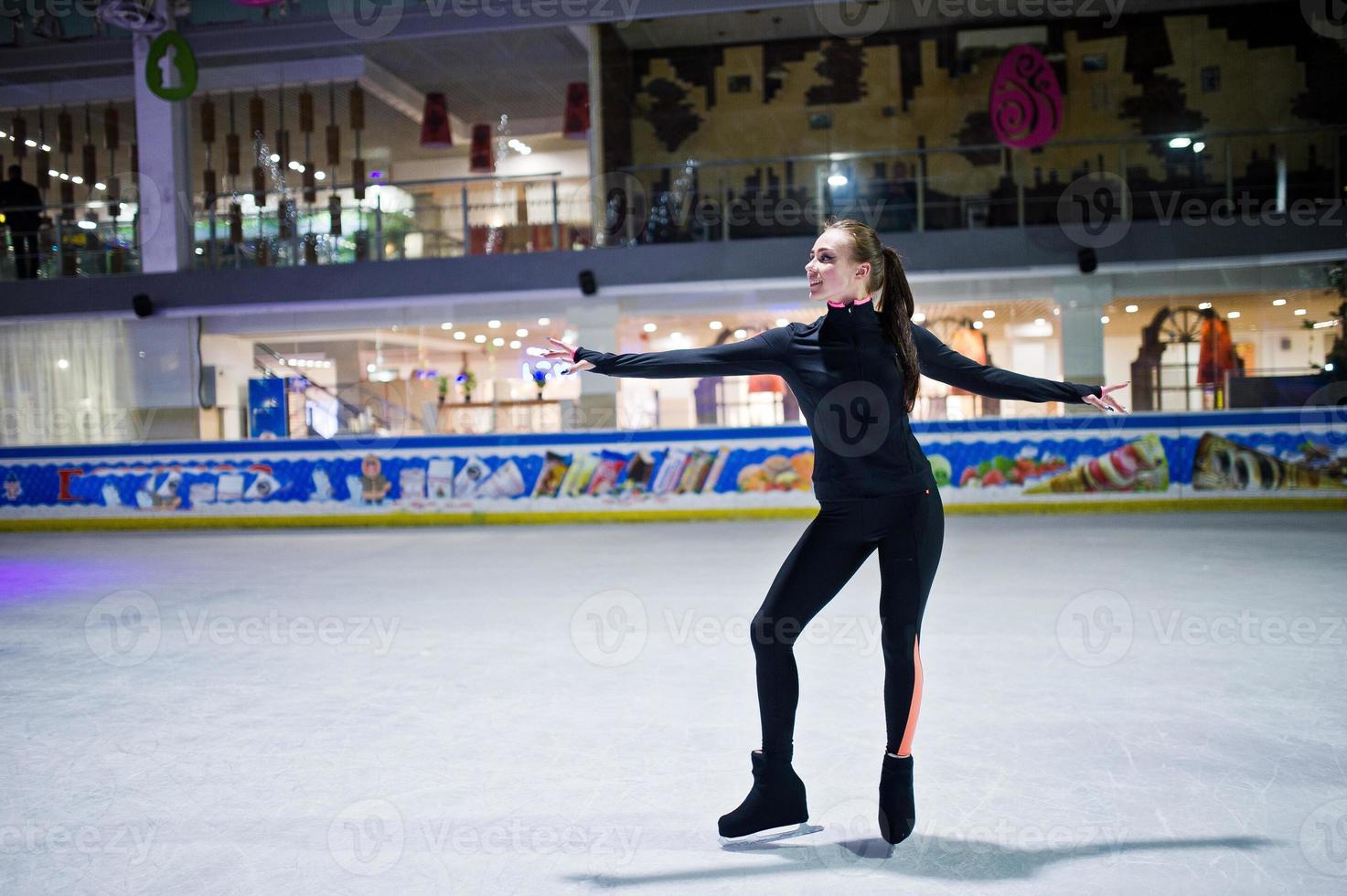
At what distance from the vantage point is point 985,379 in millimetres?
2428

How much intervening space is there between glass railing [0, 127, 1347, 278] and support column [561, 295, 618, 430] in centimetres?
95

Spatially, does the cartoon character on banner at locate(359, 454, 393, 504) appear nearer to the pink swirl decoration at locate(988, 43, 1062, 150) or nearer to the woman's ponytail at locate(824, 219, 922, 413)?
the pink swirl decoration at locate(988, 43, 1062, 150)

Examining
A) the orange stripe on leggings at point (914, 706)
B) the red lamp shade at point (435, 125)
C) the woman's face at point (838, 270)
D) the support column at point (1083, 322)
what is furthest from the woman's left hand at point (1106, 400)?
the red lamp shade at point (435, 125)

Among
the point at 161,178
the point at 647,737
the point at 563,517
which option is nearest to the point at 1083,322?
the point at 563,517

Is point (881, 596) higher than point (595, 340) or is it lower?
lower

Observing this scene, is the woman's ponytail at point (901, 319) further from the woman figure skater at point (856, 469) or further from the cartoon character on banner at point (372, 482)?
the cartoon character on banner at point (372, 482)

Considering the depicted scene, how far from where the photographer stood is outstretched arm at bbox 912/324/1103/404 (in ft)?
7.84

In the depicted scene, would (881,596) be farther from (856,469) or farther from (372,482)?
(372,482)

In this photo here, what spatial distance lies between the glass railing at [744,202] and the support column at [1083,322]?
3.34 ft

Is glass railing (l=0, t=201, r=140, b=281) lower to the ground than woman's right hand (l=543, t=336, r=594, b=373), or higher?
higher

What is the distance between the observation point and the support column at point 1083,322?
14312 millimetres

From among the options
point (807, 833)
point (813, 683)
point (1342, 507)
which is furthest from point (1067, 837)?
point (1342, 507)

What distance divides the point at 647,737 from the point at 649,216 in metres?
12.2

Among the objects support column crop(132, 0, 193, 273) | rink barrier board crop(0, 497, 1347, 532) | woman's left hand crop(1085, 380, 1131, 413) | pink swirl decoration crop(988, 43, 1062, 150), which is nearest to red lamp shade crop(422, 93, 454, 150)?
support column crop(132, 0, 193, 273)
